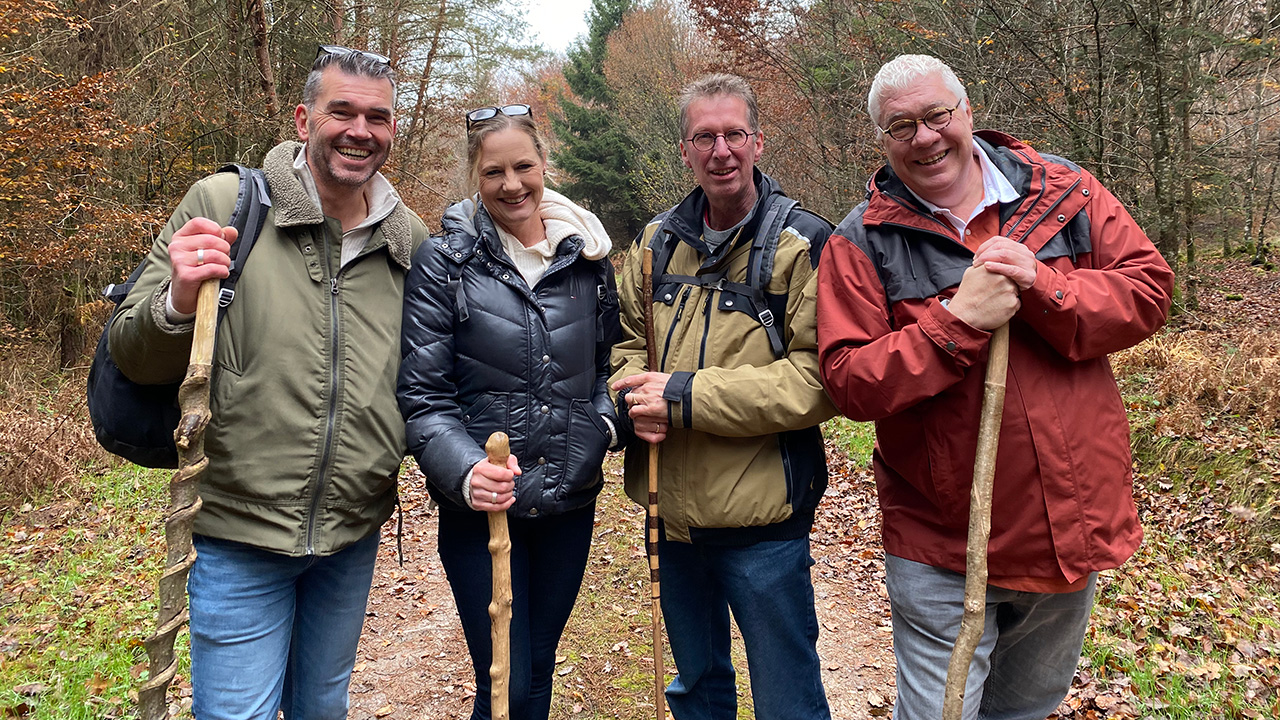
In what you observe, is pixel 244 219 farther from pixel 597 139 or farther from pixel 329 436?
pixel 597 139

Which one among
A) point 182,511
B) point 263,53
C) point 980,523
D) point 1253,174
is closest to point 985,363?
point 980,523

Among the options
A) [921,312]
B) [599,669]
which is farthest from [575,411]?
[599,669]

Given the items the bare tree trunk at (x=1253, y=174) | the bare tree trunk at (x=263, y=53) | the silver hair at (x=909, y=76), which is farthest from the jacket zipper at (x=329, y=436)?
the bare tree trunk at (x=1253, y=174)

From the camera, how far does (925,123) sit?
8.18 feet

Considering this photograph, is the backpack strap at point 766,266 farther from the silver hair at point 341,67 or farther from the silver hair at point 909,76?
the silver hair at point 341,67

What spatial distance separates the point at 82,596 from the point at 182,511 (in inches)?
183

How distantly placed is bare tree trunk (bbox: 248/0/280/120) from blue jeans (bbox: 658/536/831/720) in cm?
961

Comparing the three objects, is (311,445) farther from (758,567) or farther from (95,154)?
(95,154)

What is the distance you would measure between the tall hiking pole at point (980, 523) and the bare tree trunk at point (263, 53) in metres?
10.5

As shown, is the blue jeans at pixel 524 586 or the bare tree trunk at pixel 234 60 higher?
the bare tree trunk at pixel 234 60

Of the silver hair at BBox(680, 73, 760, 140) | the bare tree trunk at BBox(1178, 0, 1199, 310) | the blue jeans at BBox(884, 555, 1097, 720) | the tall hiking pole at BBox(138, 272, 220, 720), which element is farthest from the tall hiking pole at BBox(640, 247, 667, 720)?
the bare tree trunk at BBox(1178, 0, 1199, 310)

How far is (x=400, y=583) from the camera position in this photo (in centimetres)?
643

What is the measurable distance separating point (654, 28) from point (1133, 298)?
29.4m

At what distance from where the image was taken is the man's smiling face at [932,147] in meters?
2.49
